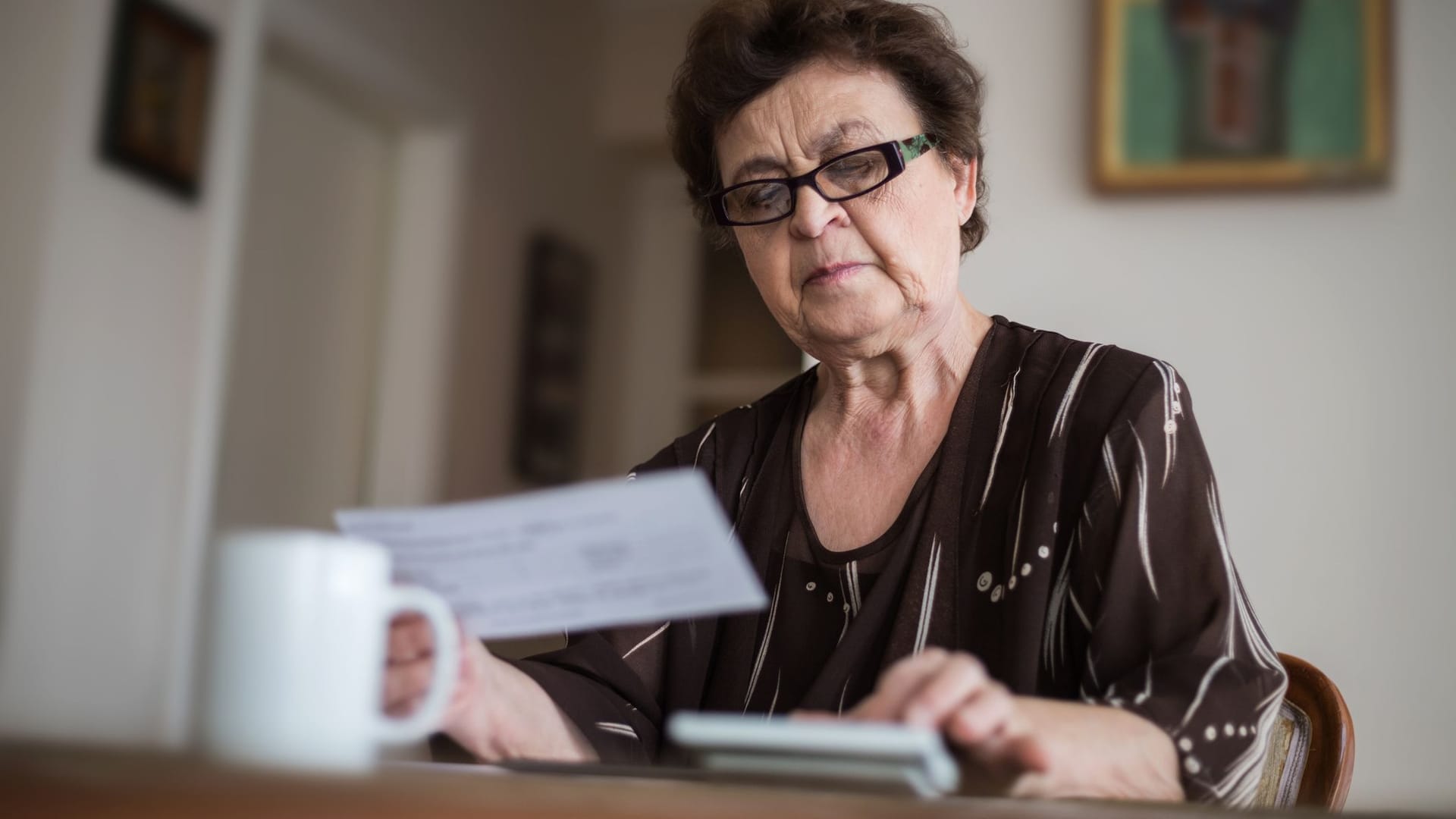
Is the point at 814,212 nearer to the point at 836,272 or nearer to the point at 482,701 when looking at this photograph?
the point at 836,272

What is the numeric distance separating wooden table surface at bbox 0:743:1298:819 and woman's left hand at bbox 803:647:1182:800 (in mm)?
142

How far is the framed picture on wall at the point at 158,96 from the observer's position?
275 centimetres

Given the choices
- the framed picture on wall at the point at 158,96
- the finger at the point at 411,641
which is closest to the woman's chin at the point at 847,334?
the finger at the point at 411,641

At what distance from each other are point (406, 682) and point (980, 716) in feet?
1.28

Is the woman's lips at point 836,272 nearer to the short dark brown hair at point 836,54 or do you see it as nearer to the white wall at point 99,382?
the short dark brown hair at point 836,54

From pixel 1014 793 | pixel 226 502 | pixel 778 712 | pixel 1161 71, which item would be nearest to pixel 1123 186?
pixel 1161 71

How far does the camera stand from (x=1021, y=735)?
2.24ft

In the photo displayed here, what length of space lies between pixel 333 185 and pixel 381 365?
1.82 feet

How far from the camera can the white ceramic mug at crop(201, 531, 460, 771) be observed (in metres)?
0.58

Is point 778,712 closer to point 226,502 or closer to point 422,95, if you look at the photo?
point 226,502

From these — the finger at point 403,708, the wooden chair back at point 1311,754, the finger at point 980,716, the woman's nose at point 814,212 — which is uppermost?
the woman's nose at point 814,212

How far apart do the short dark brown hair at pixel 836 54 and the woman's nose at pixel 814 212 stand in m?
0.14

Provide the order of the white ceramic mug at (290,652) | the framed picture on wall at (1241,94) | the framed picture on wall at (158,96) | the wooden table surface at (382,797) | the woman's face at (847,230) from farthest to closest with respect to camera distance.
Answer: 1. the framed picture on wall at (158,96)
2. the framed picture on wall at (1241,94)
3. the woman's face at (847,230)
4. the white ceramic mug at (290,652)
5. the wooden table surface at (382,797)

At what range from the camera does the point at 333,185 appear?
143 inches
